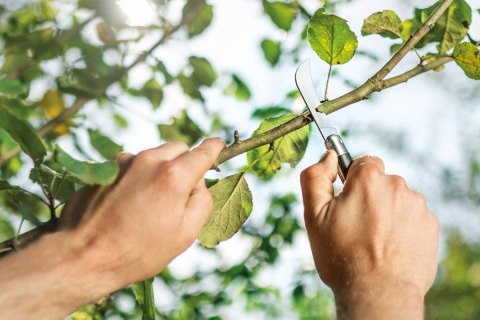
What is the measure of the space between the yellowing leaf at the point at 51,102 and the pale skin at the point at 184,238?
3.75 ft

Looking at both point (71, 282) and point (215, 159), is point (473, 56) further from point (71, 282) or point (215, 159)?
point (71, 282)

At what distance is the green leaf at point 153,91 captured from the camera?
1.66 meters

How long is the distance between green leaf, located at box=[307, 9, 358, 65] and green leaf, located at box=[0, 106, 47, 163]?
373mm

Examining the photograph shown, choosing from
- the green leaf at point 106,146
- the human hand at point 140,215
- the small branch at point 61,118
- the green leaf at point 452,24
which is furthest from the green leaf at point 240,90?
the human hand at point 140,215

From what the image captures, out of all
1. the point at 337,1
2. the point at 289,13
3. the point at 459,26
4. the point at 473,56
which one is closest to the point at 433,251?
the point at 473,56

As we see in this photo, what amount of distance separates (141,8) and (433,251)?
1.02 meters

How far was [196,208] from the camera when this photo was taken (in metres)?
0.66

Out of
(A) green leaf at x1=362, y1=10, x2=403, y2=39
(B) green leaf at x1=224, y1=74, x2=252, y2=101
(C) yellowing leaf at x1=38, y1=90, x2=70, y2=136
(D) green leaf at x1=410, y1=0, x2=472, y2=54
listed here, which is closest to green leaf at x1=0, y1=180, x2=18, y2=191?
(A) green leaf at x1=362, y1=10, x2=403, y2=39

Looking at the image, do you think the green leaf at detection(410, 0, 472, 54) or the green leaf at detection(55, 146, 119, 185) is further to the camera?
the green leaf at detection(410, 0, 472, 54)

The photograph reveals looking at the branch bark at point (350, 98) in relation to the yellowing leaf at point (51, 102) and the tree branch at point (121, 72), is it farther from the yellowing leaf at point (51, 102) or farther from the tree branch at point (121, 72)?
the yellowing leaf at point (51, 102)

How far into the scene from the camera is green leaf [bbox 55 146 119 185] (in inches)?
23.3

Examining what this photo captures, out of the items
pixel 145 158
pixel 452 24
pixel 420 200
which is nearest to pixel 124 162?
pixel 145 158

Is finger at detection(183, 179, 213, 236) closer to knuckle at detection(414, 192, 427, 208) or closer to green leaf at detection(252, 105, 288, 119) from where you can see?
knuckle at detection(414, 192, 427, 208)

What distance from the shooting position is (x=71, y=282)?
598mm
